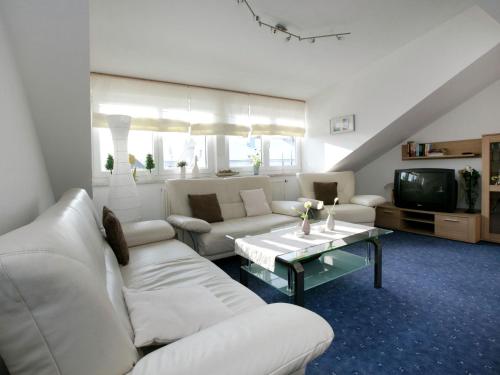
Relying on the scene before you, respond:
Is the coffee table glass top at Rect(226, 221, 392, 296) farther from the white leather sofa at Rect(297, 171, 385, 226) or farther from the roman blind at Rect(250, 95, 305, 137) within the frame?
the roman blind at Rect(250, 95, 305, 137)

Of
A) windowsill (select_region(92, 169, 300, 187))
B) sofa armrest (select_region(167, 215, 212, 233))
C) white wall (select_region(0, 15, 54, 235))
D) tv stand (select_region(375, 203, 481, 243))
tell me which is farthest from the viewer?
tv stand (select_region(375, 203, 481, 243))

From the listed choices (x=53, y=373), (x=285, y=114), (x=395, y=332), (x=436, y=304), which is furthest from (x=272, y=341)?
(x=285, y=114)

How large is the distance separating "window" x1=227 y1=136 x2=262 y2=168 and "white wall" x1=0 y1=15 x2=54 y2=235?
8.60 ft

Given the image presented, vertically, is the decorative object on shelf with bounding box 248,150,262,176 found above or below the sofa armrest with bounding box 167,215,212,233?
above

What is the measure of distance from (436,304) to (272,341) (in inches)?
76.1

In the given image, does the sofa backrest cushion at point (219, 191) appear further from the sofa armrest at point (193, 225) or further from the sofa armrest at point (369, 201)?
the sofa armrest at point (369, 201)

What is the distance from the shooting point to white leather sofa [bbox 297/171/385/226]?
370cm

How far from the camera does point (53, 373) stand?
0.59m

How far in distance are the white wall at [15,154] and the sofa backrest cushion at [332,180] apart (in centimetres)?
329

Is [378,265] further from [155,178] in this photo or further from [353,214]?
[155,178]

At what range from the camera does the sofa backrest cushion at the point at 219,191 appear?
321 cm

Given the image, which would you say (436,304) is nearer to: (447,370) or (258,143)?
(447,370)

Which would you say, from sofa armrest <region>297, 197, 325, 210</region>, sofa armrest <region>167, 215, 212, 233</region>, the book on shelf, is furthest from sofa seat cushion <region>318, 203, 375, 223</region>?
sofa armrest <region>167, 215, 212, 233</region>

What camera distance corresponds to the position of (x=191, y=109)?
148 inches
